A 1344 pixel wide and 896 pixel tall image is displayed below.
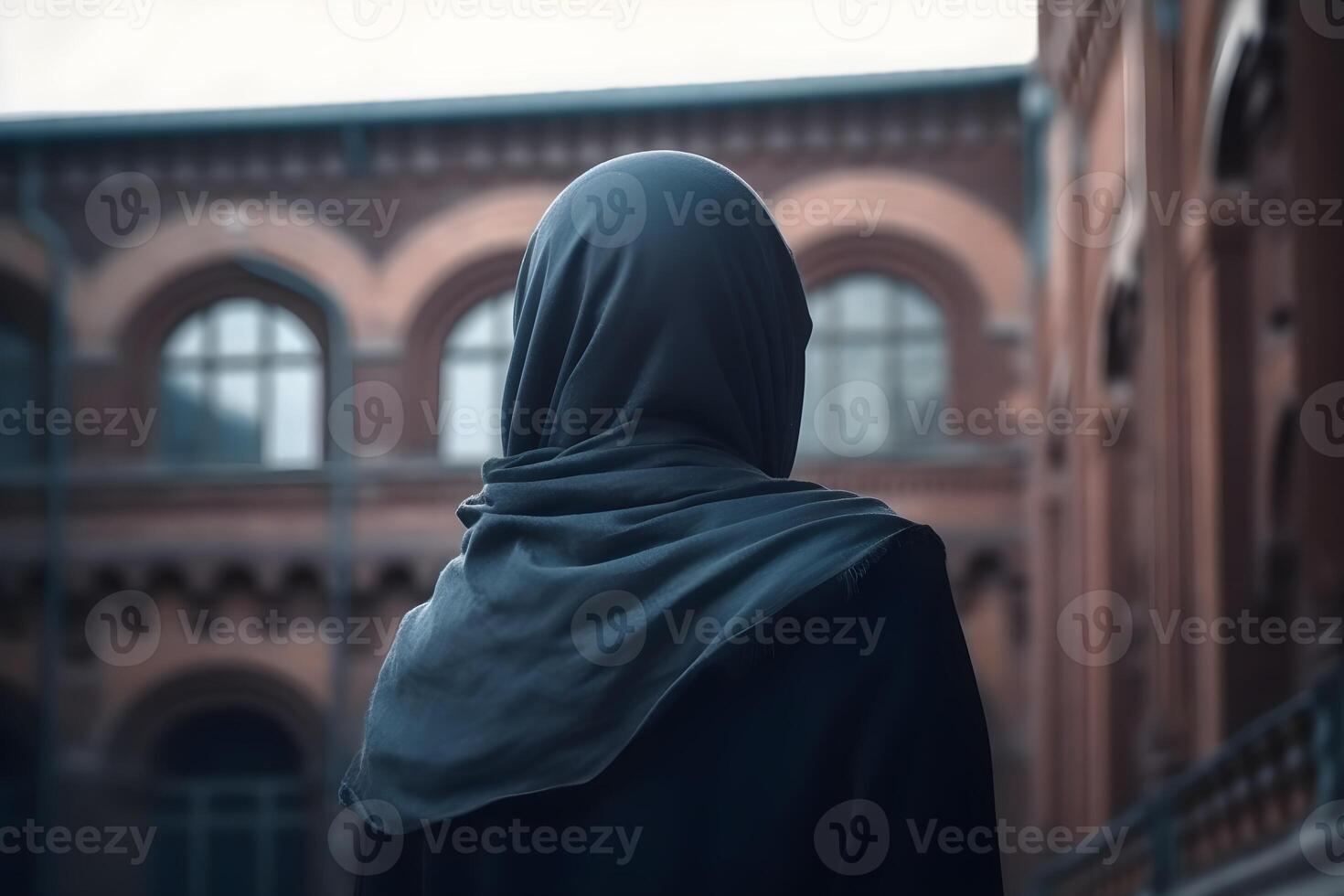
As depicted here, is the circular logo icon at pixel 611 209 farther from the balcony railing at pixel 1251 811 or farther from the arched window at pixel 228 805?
the arched window at pixel 228 805

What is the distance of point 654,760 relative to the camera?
5.07 ft

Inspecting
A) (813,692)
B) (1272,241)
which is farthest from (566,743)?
(1272,241)


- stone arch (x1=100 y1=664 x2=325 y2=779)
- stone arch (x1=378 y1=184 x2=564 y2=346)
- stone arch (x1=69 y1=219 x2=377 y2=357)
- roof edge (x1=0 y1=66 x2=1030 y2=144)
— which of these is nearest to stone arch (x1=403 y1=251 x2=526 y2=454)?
stone arch (x1=378 y1=184 x2=564 y2=346)

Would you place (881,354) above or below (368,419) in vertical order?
above

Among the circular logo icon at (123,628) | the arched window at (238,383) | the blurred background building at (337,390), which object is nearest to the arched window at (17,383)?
the blurred background building at (337,390)

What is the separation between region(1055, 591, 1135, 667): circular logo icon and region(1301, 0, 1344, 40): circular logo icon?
760cm

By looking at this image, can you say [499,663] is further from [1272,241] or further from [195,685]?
[195,685]

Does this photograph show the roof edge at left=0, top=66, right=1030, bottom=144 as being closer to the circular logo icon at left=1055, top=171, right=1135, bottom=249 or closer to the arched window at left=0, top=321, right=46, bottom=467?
the arched window at left=0, top=321, right=46, bottom=467

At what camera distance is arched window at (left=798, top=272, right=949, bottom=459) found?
Answer: 60.1 ft

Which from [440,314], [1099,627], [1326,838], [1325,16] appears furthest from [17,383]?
[1326,838]

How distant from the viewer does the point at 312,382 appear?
63.7ft

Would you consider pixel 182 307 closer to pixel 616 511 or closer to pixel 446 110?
pixel 446 110

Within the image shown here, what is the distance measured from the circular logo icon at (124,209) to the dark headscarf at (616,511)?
1865 cm

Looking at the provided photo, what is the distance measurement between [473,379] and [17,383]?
5.18m
